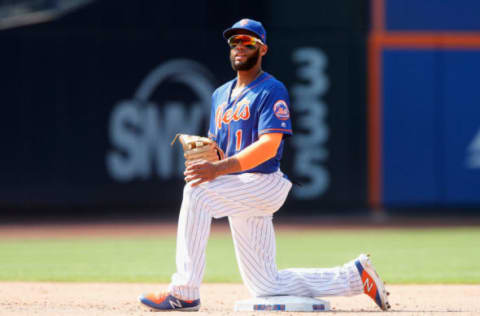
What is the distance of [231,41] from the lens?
4750mm

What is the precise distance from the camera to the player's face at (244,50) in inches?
186

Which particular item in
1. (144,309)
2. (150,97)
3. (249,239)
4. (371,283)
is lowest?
(144,309)

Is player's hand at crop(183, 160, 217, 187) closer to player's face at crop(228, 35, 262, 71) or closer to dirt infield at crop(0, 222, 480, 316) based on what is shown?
player's face at crop(228, 35, 262, 71)

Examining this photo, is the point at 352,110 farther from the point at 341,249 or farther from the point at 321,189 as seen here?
the point at 341,249

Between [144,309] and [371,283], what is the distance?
1.28m

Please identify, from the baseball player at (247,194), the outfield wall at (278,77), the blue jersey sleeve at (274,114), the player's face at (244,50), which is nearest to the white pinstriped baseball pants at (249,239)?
the baseball player at (247,194)

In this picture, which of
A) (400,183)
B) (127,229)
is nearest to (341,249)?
(127,229)

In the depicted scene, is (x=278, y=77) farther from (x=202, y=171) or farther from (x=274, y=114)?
(x=202, y=171)

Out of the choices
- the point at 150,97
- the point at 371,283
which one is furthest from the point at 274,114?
the point at 150,97

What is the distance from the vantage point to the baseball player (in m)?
4.48

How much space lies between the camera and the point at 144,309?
4.98 m

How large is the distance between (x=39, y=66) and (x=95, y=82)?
2.97ft

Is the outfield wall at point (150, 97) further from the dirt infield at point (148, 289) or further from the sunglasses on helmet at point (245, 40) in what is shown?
the sunglasses on helmet at point (245, 40)

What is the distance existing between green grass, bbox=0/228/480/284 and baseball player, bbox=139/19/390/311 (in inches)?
94.4
